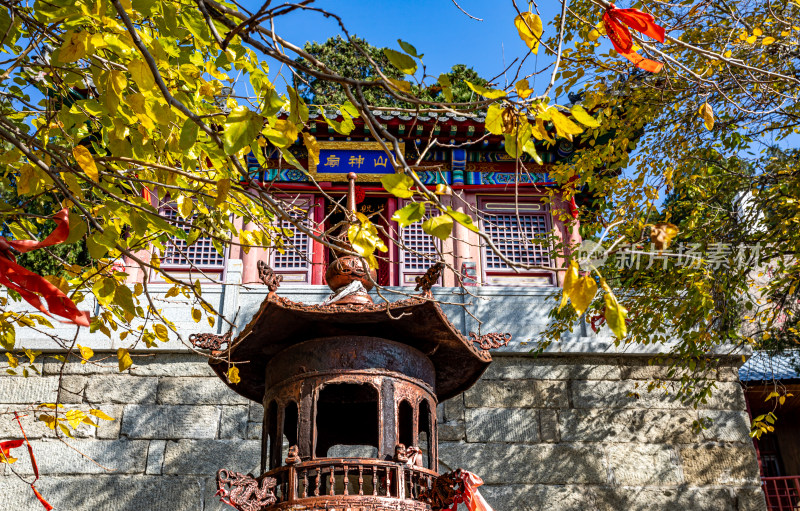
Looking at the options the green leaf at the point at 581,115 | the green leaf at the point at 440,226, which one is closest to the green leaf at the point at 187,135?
the green leaf at the point at 440,226

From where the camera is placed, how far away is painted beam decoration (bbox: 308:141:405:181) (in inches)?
393

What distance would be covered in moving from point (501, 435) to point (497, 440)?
63 mm

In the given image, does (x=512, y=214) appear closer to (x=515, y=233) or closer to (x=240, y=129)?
(x=515, y=233)

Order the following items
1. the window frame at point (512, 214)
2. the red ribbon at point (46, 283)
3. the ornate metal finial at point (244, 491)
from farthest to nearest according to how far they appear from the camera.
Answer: the window frame at point (512, 214), the ornate metal finial at point (244, 491), the red ribbon at point (46, 283)

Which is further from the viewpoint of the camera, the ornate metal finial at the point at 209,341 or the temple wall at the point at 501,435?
the temple wall at the point at 501,435

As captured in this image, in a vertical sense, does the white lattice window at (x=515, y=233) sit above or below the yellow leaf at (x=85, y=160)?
above

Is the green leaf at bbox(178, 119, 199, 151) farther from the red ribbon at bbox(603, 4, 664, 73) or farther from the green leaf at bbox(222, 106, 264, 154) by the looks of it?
the red ribbon at bbox(603, 4, 664, 73)

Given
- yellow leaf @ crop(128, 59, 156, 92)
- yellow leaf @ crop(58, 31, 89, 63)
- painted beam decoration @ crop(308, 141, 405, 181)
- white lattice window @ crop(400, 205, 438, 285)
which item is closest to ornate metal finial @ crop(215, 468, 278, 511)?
yellow leaf @ crop(128, 59, 156, 92)

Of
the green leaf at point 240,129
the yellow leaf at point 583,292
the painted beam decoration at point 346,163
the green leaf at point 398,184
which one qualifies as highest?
the painted beam decoration at point 346,163

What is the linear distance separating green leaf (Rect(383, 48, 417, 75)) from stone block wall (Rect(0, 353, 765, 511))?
5.03m

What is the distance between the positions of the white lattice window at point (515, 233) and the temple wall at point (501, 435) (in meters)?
1.97

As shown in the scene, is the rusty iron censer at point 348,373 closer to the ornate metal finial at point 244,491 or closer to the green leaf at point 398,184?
the ornate metal finial at point 244,491

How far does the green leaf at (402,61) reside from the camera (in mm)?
1926

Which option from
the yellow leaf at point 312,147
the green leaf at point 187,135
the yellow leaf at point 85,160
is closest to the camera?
the green leaf at point 187,135
